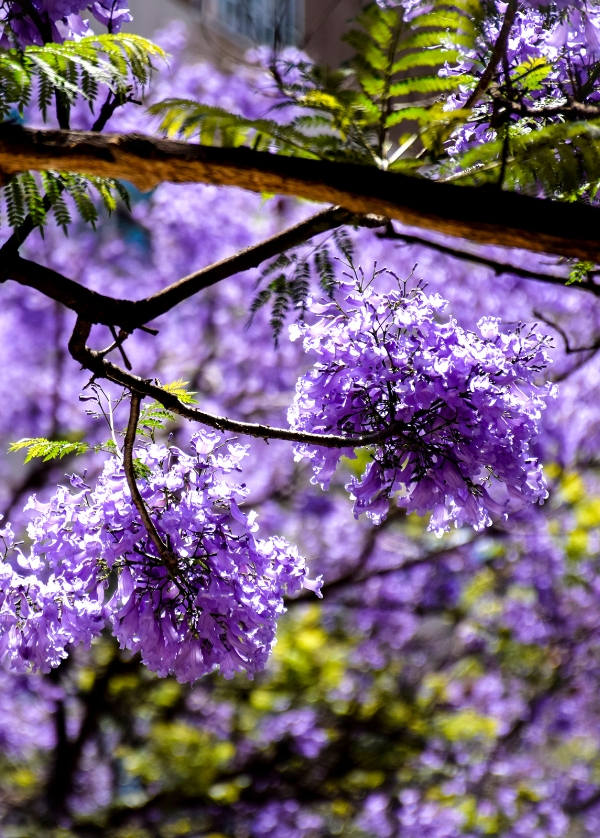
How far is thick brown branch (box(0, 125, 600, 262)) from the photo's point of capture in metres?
0.80

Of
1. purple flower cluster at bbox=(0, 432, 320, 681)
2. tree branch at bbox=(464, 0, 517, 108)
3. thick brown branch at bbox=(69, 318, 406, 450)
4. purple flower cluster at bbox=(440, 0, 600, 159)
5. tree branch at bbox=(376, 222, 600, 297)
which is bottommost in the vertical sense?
Result: purple flower cluster at bbox=(0, 432, 320, 681)

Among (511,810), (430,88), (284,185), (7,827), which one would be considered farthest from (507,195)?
(511,810)

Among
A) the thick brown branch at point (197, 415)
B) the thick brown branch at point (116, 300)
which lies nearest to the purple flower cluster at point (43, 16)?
the thick brown branch at point (116, 300)

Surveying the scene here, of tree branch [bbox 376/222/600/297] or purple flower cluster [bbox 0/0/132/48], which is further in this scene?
tree branch [bbox 376/222/600/297]

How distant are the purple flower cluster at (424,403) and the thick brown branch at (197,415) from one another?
0.03 m

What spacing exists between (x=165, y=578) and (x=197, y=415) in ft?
0.83

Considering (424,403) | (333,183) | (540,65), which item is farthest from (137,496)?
(540,65)

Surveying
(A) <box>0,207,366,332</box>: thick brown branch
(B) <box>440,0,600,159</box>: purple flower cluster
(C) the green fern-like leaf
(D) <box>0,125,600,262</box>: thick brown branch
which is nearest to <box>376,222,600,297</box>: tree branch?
(B) <box>440,0,600,159</box>: purple flower cluster

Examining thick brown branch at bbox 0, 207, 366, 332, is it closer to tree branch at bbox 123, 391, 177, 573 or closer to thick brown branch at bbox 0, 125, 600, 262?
tree branch at bbox 123, 391, 177, 573

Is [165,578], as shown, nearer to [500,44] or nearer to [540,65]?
[500,44]

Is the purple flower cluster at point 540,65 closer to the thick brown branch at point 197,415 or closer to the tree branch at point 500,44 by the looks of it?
the tree branch at point 500,44

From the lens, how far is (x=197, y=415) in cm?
122

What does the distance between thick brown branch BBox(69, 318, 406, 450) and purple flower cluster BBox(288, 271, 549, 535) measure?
3 cm

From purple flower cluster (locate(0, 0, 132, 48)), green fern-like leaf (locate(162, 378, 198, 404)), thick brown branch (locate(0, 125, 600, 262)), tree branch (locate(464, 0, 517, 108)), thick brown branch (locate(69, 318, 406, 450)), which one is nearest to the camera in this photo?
thick brown branch (locate(0, 125, 600, 262))
